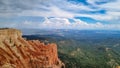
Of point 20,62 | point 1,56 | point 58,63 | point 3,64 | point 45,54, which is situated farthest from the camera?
point 58,63

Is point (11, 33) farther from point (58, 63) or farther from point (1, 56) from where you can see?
point (58, 63)

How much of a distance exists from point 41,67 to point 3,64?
96.1ft

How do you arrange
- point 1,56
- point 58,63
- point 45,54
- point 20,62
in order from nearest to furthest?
point 1,56
point 20,62
point 45,54
point 58,63

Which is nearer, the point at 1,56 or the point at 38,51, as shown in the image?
the point at 1,56

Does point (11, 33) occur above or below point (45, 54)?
above

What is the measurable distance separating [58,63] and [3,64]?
203 ft

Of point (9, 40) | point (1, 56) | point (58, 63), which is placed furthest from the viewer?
point (58, 63)

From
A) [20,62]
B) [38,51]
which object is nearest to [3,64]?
[20,62]

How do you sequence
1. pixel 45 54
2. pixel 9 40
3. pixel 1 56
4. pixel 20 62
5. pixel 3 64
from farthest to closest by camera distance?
pixel 45 54 < pixel 9 40 < pixel 20 62 < pixel 1 56 < pixel 3 64

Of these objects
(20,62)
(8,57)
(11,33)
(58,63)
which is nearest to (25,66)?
(20,62)

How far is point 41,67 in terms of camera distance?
119 m

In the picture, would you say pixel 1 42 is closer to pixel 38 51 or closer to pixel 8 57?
pixel 8 57

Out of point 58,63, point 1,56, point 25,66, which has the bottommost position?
point 58,63

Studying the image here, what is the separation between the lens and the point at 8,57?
339ft
